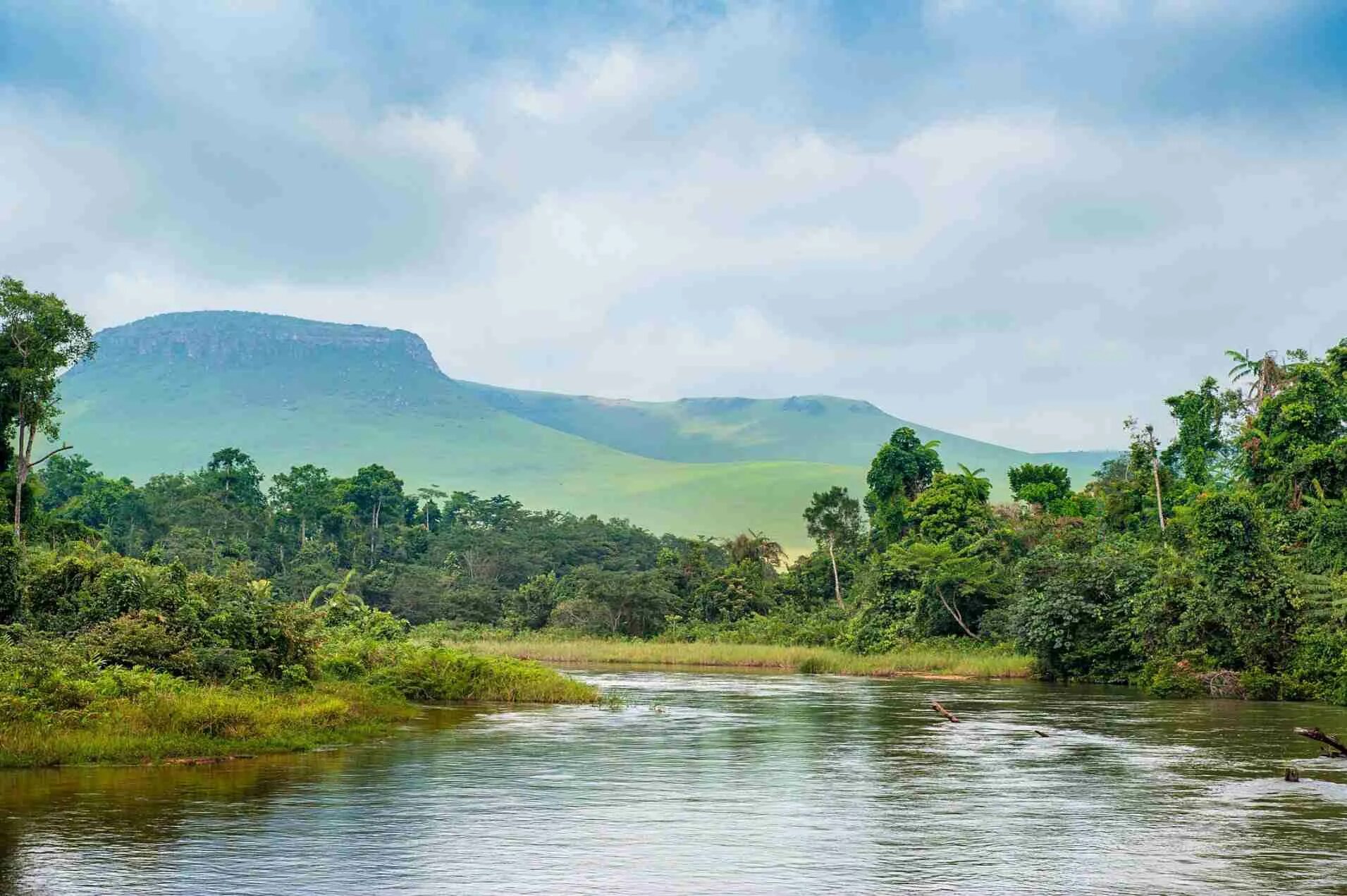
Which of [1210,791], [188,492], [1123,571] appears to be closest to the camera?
[1210,791]

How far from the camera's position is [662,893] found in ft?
44.0

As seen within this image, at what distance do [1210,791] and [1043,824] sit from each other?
4.44 metres

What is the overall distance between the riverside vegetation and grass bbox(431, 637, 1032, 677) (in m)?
0.17

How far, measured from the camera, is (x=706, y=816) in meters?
18.2

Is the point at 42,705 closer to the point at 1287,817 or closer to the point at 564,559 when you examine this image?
the point at 1287,817

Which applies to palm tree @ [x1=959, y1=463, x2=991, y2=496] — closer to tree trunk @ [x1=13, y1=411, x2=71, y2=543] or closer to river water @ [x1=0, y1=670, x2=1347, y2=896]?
river water @ [x1=0, y1=670, x2=1347, y2=896]

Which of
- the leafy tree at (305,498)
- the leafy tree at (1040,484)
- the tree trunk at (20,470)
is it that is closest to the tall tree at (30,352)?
the tree trunk at (20,470)

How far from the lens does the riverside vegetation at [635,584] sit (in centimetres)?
2747

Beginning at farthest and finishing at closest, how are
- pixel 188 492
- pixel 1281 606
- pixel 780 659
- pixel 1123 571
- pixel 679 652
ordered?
1. pixel 188 492
2. pixel 679 652
3. pixel 780 659
4. pixel 1123 571
5. pixel 1281 606

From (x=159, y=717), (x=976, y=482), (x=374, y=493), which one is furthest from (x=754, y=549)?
(x=159, y=717)

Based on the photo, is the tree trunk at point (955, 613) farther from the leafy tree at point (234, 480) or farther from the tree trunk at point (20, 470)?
the leafy tree at point (234, 480)

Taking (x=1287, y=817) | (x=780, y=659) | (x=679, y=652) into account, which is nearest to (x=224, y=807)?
(x=1287, y=817)

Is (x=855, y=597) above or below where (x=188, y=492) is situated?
below

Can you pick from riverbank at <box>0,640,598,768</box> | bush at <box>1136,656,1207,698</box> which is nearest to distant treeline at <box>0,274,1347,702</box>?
bush at <box>1136,656,1207,698</box>
